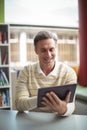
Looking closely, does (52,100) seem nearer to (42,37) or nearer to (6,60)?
(42,37)

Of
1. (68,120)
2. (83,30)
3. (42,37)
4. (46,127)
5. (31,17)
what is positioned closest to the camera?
(46,127)

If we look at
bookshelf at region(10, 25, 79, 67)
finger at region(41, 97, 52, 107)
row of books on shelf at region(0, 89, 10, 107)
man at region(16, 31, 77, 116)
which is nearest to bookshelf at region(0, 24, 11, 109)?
row of books on shelf at region(0, 89, 10, 107)

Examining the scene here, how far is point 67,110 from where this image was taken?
1.39m

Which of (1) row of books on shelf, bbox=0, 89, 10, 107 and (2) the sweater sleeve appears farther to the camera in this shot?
(1) row of books on shelf, bbox=0, 89, 10, 107

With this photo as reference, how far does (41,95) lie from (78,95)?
7.32 ft

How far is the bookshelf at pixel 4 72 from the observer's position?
353 centimetres

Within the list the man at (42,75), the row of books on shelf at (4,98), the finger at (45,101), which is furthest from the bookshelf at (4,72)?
the finger at (45,101)

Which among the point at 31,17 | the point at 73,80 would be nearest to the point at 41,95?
the point at 73,80

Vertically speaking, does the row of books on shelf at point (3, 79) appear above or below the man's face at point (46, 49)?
below

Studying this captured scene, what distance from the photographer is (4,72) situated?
12.0 ft

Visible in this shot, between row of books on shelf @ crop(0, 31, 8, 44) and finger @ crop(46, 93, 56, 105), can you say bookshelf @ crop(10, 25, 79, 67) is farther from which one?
finger @ crop(46, 93, 56, 105)

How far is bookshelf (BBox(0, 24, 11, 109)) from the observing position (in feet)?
11.6

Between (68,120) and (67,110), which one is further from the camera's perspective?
(67,110)

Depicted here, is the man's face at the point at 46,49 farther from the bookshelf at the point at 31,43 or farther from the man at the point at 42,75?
the bookshelf at the point at 31,43
